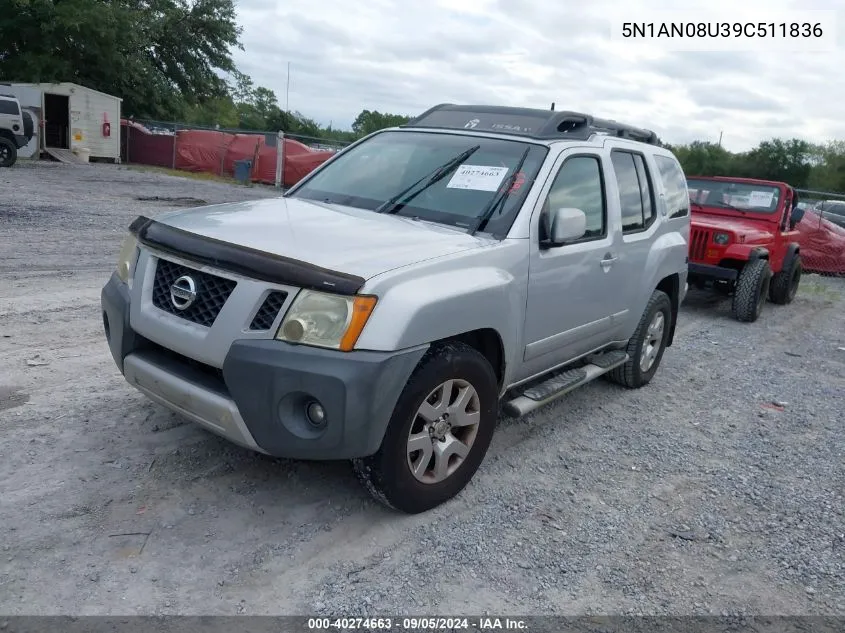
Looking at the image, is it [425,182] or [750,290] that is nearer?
[425,182]

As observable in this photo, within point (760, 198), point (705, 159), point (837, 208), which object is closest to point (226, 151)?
point (837, 208)

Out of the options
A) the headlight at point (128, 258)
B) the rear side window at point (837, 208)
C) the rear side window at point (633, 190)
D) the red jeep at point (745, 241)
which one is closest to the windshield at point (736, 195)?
the red jeep at point (745, 241)

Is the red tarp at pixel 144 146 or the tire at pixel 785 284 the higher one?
the red tarp at pixel 144 146

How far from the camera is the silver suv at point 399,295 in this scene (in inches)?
114

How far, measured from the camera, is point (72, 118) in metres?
25.5

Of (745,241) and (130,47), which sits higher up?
(130,47)

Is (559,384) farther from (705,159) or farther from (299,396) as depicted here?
(705,159)

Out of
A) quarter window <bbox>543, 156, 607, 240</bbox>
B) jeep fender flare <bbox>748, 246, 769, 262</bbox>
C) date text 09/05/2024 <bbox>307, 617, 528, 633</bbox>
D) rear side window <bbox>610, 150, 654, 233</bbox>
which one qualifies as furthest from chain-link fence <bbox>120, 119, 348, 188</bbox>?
date text 09/05/2024 <bbox>307, 617, 528, 633</bbox>

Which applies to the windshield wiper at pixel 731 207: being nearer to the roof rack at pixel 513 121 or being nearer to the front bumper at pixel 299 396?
the roof rack at pixel 513 121

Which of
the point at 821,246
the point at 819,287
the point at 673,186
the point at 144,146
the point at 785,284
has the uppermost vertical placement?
the point at 673,186

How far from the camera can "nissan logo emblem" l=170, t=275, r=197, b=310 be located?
10.3 ft

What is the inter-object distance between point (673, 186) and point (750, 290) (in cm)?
360

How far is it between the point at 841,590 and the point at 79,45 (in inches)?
1287

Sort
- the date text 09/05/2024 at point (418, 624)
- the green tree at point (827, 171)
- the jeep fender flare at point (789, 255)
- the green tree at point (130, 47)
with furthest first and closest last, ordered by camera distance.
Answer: the green tree at point (827, 171)
the green tree at point (130, 47)
the jeep fender flare at point (789, 255)
the date text 09/05/2024 at point (418, 624)
